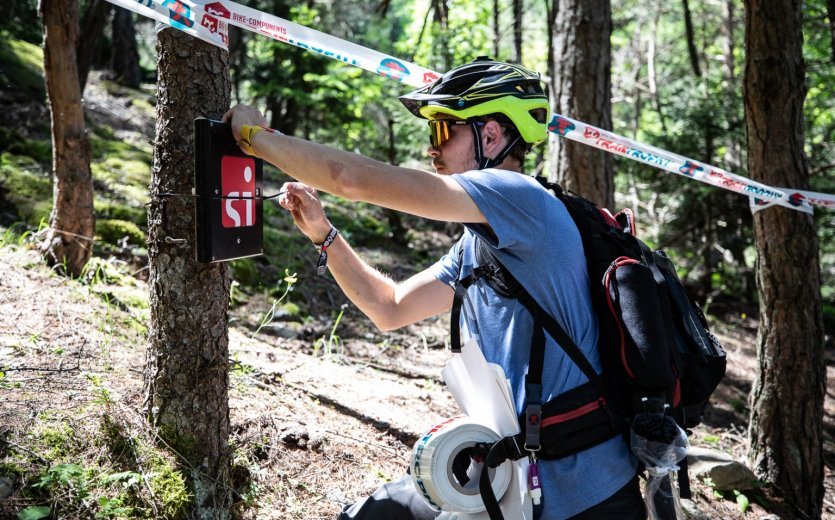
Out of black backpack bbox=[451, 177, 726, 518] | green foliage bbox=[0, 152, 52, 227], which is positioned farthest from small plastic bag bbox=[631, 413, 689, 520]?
green foliage bbox=[0, 152, 52, 227]

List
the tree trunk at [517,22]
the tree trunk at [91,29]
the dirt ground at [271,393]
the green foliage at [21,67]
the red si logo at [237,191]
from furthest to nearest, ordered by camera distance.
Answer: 1. the tree trunk at [517,22]
2. the green foliage at [21,67]
3. the tree trunk at [91,29]
4. the dirt ground at [271,393]
5. the red si logo at [237,191]

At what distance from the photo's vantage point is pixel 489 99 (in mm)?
2510

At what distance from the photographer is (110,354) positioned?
396 cm

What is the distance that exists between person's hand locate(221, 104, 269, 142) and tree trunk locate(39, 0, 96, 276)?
370cm

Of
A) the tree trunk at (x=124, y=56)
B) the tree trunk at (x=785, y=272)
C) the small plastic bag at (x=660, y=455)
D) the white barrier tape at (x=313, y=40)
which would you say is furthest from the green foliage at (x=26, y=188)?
the tree trunk at (x=124, y=56)

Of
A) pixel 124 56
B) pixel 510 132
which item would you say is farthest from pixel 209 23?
pixel 124 56

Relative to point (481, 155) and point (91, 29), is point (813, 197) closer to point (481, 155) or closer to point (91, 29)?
point (481, 155)

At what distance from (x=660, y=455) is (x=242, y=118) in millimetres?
1872

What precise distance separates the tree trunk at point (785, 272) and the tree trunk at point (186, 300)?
4577 millimetres

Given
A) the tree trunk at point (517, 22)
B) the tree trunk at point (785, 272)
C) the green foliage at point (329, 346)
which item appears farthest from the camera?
the tree trunk at point (517, 22)

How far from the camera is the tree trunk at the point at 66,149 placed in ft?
18.2

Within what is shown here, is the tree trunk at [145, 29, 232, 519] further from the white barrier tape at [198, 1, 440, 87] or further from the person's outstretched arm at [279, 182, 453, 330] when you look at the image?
the person's outstretched arm at [279, 182, 453, 330]

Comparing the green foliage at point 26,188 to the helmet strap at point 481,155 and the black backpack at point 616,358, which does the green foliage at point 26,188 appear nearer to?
the helmet strap at point 481,155

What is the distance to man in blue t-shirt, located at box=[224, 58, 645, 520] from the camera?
2.08 meters
